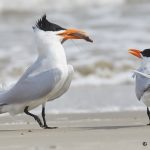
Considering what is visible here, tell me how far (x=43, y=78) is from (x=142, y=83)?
0.98 m

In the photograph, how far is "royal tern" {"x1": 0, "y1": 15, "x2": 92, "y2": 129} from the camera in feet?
19.2

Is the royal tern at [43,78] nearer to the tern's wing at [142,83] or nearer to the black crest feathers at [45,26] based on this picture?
the black crest feathers at [45,26]

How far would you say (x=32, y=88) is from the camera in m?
5.91

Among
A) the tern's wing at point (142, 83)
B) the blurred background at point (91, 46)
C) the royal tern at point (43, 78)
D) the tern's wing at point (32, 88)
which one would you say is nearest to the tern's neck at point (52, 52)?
the royal tern at point (43, 78)

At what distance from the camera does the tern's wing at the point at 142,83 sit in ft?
20.1

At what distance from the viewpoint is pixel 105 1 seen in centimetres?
2084

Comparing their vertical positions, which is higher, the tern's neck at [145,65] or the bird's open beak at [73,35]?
the bird's open beak at [73,35]

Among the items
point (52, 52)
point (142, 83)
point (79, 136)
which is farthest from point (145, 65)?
point (79, 136)

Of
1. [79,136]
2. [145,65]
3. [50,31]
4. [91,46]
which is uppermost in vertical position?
[50,31]

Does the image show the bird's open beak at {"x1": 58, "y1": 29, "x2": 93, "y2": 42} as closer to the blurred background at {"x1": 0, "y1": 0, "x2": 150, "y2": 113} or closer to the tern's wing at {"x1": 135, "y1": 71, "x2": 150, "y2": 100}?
the tern's wing at {"x1": 135, "y1": 71, "x2": 150, "y2": 100}

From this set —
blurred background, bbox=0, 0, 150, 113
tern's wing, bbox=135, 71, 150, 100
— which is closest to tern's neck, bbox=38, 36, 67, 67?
blurred background, bbox=0, 0, 150, 113

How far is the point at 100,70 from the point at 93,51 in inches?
59.8

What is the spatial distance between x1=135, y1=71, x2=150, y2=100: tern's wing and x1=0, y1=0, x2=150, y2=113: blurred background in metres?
1.31

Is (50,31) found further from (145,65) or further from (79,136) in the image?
(79,136)
